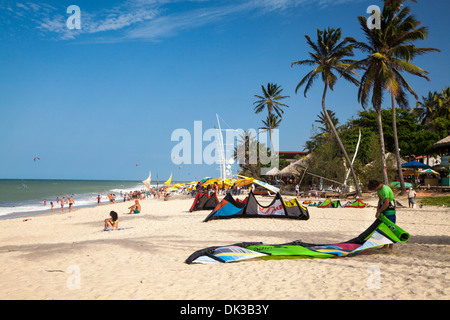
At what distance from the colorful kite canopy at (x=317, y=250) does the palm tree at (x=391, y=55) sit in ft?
51.2

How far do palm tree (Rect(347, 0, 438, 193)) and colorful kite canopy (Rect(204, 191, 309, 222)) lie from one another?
→ 9543 mm

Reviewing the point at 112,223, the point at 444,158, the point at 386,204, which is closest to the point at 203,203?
the point at 112,223

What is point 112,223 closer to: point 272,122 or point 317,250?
point 317,250

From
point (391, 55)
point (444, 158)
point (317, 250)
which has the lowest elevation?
point (317, 250)

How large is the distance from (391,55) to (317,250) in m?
19.7

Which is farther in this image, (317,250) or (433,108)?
(433,108)

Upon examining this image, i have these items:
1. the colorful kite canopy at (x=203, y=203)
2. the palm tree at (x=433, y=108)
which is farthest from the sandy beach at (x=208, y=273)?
the palm tree at (x=433, y=108)

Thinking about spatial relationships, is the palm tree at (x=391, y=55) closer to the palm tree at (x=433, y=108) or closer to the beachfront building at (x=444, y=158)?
the beachfront building at (x=444, y=158)

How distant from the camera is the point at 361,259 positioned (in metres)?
6.26

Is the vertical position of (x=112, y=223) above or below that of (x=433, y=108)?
below

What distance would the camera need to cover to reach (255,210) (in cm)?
1455

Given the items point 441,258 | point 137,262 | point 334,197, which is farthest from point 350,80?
point 137,262

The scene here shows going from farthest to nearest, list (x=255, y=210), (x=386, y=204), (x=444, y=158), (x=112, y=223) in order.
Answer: (x=444, y=158) < (x=255, y=210) < (x=112, y=223) < (x=386, y=204)

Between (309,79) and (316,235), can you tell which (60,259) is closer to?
(316,235)
